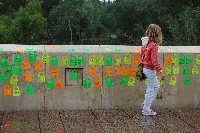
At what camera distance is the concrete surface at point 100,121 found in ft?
25.0

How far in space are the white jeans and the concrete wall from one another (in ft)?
1.83

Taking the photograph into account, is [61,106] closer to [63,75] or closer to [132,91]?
[63,75]

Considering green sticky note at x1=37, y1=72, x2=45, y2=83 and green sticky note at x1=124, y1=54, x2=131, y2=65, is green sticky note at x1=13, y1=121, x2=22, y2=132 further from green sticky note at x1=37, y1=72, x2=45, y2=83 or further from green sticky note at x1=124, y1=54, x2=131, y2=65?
green sticky note at x1=124, y1=54, x2=131, y2=65

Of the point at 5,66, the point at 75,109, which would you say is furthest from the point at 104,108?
the point at 5,66

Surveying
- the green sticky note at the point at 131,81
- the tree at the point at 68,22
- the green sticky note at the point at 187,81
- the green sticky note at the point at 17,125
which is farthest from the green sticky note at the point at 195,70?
the tree at the point at 68,22

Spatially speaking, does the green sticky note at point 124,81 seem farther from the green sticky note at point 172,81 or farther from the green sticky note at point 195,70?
the green sticky note at point 195,70

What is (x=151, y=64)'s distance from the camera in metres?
8.39

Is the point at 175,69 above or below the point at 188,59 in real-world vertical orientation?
below

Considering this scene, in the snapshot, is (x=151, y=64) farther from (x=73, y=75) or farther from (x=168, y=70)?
(x=73, y=75)

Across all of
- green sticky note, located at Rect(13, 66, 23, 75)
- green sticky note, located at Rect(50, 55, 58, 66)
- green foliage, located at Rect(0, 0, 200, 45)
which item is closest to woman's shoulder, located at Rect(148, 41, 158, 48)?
green sticky note, located at Rect(50, 55, 58, 66)

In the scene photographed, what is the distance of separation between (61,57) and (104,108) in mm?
1263

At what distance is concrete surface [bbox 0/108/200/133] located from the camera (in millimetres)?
Result: 7629

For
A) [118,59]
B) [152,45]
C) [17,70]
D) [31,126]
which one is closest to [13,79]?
[17,70]

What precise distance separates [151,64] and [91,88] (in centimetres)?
128
